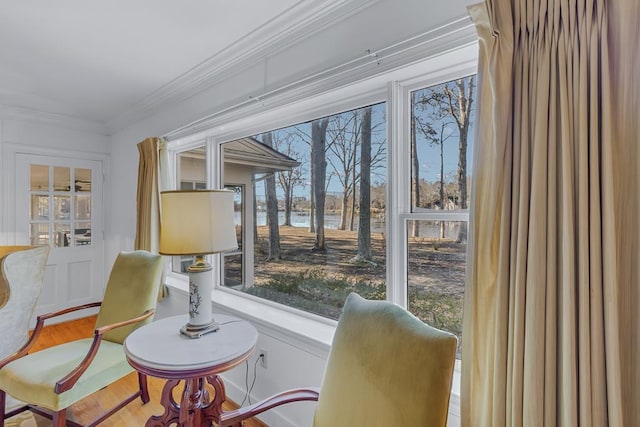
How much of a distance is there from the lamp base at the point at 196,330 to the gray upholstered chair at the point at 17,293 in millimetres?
1234

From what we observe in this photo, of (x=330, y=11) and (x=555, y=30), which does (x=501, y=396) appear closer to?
(x=555, y=30)

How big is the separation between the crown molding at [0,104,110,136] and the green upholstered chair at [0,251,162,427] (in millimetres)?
2438

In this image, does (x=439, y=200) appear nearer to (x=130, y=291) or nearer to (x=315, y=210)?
(x=315, y=210)

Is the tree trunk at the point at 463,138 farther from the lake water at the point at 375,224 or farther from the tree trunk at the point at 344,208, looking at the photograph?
the tree trunk at the point at 344,208

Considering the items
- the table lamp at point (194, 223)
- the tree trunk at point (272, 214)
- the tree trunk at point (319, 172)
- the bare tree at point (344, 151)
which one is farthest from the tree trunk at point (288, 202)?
the table lamp at point (194, 223)

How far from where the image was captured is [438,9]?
1301 millimetres

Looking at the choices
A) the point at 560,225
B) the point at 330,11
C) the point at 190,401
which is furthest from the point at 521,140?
the point at 190,401

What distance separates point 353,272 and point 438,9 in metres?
1.37

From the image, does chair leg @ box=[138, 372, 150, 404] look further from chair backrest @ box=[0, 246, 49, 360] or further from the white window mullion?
the white window mullion

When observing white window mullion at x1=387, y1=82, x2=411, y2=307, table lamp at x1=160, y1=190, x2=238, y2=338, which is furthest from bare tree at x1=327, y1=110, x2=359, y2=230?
table lamp at x1=160, y1=190, x2=238, y2=338

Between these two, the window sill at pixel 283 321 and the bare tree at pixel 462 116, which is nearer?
the bare tree at pixel 462 116

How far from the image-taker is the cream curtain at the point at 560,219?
86cm

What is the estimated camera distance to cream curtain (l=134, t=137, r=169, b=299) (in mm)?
2941

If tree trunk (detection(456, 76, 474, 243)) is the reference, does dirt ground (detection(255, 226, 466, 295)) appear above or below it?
below
